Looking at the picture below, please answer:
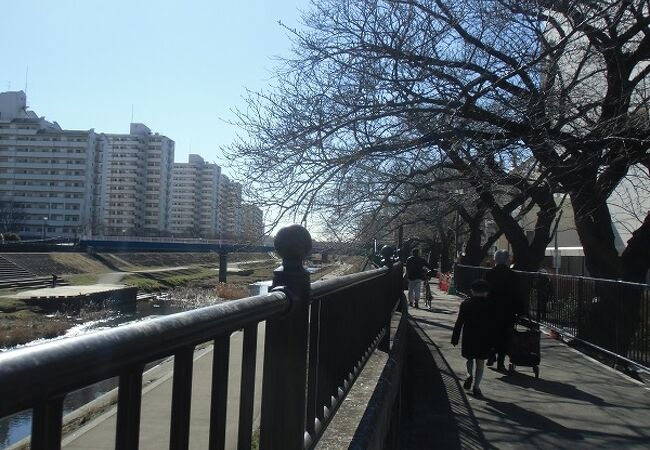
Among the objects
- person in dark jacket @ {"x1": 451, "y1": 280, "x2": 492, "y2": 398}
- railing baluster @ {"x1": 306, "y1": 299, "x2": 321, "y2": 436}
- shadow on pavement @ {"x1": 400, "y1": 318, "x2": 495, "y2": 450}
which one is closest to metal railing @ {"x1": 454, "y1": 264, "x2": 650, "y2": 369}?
shadow on pavement @ {"x1": 400, "y1": 318, "x2": 495, "y2": 450}

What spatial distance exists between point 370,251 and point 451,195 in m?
2.59

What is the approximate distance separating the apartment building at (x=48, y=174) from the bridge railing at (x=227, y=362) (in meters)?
132

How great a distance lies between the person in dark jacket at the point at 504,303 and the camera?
8571 mm

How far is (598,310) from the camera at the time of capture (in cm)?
1046

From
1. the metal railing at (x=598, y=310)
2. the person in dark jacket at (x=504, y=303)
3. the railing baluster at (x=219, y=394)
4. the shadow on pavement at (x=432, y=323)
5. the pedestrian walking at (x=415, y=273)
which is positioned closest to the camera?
the railing baluster at (x=219, y=394)

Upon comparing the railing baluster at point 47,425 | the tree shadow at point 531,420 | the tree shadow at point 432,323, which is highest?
the railing baluster at point 47,425

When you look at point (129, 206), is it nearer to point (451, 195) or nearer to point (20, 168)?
point (20, 168)

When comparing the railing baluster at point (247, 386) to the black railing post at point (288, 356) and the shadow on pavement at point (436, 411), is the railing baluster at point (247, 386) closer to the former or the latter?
the black railing post at point (288, 356)

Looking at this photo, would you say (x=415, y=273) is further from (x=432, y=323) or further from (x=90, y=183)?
(x=90, y=183)

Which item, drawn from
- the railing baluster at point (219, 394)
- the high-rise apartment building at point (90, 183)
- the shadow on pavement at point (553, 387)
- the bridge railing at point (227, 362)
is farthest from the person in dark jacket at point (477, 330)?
the high-rise apartment building at point (90, 183)

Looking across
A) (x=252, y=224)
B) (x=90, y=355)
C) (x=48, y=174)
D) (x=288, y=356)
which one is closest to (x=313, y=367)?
(x=288, y=356)

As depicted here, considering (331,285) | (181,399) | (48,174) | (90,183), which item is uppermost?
(48,174)

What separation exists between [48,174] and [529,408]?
456 ft

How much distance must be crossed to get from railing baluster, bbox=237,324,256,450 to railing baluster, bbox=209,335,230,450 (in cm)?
24
